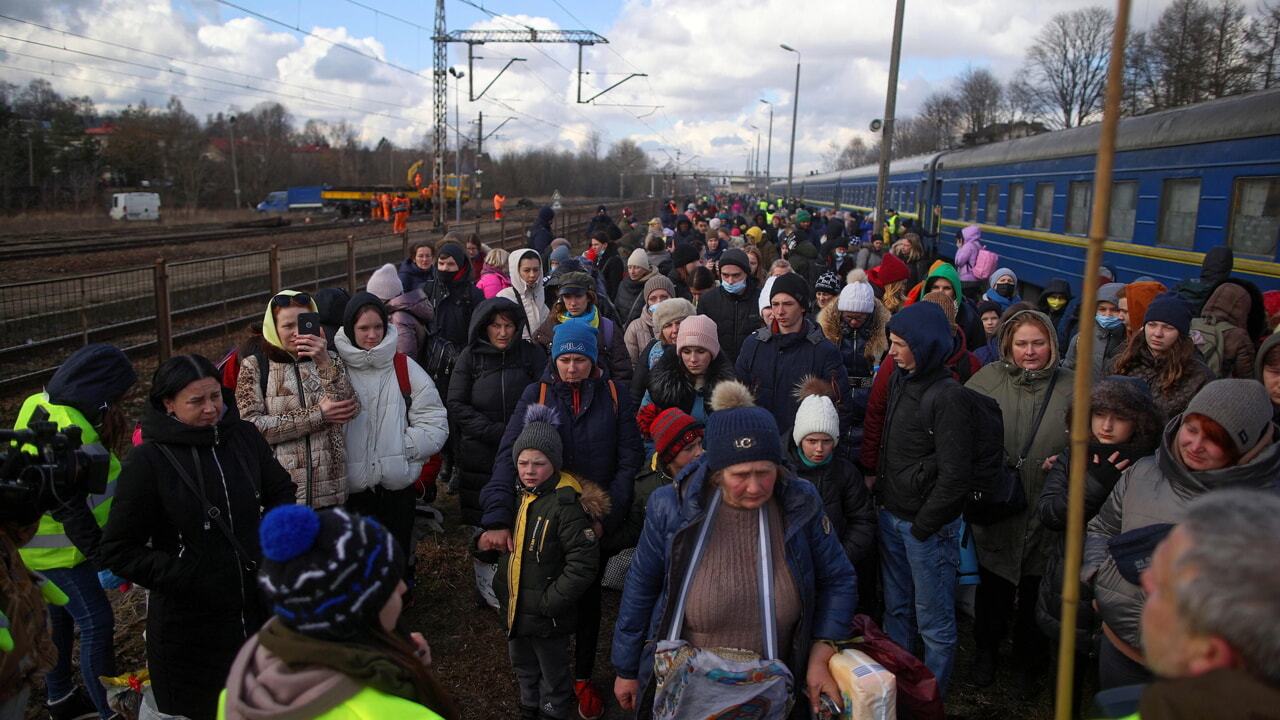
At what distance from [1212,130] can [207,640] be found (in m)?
10.3

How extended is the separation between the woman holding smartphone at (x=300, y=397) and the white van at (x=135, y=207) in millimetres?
42361

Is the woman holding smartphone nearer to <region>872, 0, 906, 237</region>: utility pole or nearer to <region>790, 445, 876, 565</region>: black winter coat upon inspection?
<region>790, 445, 876, 565</region>: black winter coat

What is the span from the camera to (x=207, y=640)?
3148mm

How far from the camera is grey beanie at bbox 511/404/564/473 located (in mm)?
3674

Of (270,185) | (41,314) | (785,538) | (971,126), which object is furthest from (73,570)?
(971,126)

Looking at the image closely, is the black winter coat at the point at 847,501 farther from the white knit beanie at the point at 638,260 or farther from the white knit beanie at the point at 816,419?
the white knit beanie at the point at 638,260

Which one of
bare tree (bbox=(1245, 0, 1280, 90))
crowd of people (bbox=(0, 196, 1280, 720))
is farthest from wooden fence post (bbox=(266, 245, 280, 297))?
bare tree (bbox=(1245, 0, 1280, 90))

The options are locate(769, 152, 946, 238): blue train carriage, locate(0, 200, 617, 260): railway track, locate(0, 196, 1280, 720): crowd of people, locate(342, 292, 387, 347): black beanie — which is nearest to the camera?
locate(0, 196, 1280, 720): crowd of people

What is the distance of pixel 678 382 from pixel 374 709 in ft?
9.95

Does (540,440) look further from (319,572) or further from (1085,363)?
(1085,363)

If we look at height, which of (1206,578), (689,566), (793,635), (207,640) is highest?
(1206,578)

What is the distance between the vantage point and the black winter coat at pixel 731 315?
20.8 feet

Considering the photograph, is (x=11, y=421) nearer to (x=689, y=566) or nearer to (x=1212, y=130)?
(x=689, y=566)

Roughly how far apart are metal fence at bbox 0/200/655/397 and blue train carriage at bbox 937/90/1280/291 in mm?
9310
